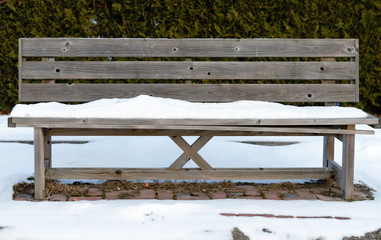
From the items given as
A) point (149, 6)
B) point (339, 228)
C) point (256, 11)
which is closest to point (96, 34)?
point (149, 6)

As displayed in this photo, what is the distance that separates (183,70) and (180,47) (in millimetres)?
178

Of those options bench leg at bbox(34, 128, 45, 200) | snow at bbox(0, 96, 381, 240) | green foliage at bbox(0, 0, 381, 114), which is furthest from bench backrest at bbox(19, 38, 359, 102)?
green foliage at bbox(0, 0, 381, 114)

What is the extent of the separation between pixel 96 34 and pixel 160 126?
284 centimetres

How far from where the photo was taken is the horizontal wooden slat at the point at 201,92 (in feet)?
14.5

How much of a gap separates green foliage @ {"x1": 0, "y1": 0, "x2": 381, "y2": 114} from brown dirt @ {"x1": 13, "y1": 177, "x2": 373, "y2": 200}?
7.48 ft

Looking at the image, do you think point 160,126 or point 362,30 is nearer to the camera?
point 160,126

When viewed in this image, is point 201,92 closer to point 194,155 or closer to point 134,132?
point 194,155

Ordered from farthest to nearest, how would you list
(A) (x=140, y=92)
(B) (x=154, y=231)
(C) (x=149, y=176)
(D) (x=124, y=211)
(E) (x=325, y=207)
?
(A) (x=140, y=92) < (C) (x=149, y=176) < (E) (x=325, y=207) < (D) (x=124, y=211) < (B) (x=154, y=231)

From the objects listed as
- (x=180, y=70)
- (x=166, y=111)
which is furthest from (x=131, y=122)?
(x=180, y=70)

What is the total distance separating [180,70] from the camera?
4.43m

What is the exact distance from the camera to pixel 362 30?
622 cm

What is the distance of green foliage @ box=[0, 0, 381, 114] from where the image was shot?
5922 mm

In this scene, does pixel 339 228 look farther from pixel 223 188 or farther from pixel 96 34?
pixel 96 34

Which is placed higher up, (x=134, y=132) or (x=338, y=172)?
(x=134, y=132)
